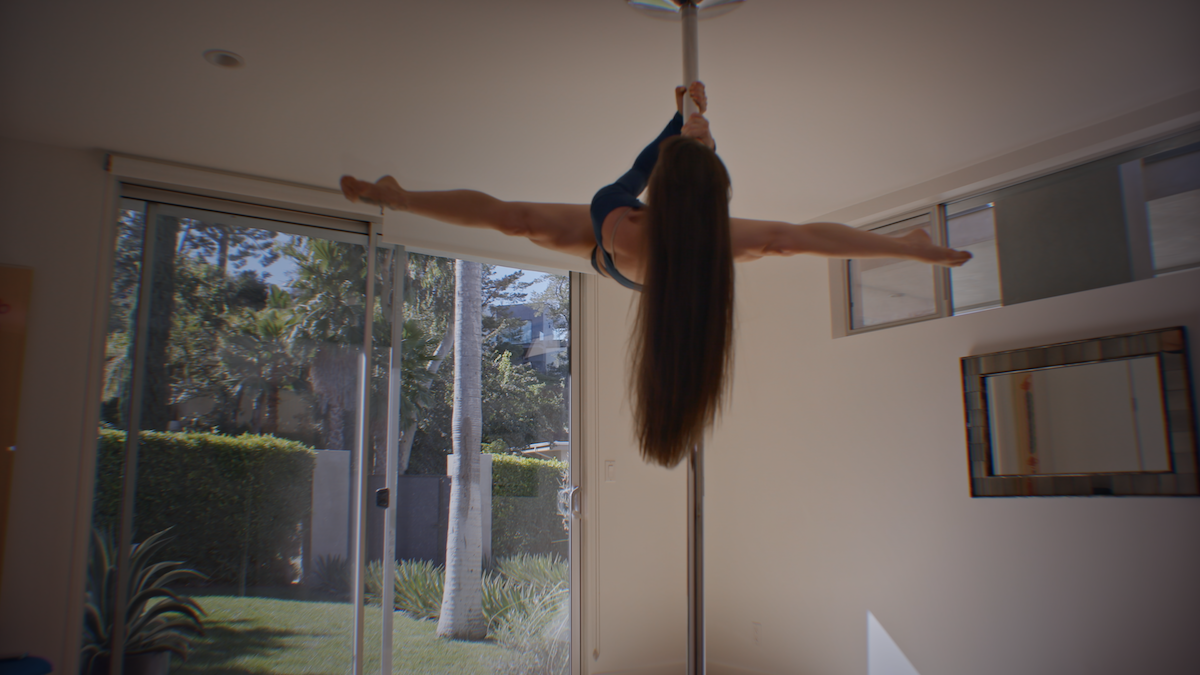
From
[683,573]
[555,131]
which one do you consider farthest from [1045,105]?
[683,573]

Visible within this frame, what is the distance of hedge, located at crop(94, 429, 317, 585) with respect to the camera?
3369mm

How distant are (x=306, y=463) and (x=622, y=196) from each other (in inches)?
107

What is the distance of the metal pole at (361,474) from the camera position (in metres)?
3.72

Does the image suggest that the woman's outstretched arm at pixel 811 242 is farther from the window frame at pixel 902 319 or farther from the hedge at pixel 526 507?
the hedge at pixel 526 507

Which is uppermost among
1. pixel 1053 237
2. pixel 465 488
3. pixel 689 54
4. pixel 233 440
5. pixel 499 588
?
pixel 689 54

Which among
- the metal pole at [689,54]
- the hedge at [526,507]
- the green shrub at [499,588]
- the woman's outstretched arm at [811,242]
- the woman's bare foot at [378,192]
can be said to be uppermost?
the metal pole at [689,54]

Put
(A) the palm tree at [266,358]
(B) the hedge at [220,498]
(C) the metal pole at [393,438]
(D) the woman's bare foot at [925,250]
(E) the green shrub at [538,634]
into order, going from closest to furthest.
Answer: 1. (D) the woman's bare foot at [925,250]
2. (B) the hedge at [220,498]
3. (A) the palm tree at [266,358]
4. (C) the metal pole at [393,438]
5. (E) the green shrub at [538,634]

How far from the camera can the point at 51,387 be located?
3133 millimetres

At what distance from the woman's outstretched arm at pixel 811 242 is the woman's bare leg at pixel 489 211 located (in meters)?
0.43

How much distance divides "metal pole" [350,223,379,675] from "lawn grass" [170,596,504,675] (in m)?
0.05

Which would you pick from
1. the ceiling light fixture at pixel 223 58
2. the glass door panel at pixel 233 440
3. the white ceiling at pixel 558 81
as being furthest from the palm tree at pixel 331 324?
the ceiling light fixture at pixel 223 58

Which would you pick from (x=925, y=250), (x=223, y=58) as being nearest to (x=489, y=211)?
(x=925, y=250)

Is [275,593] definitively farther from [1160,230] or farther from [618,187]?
[1160,230]

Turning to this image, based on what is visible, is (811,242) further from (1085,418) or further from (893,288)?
(893,288)
